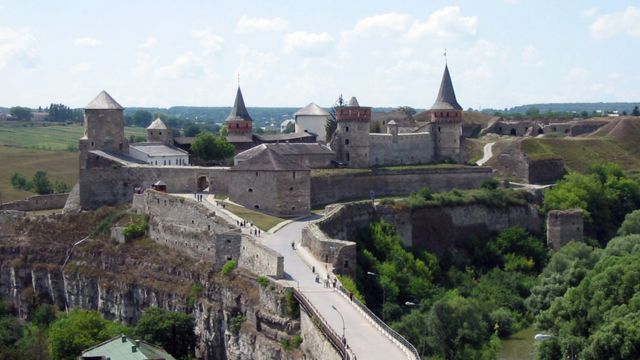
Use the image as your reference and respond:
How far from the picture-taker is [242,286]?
50938 millimetres

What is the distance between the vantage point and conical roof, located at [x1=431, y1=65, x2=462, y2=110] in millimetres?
79688

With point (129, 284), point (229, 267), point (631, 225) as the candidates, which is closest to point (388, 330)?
point (229, 267)

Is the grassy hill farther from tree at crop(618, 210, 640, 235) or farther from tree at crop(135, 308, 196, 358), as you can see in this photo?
tree at crop(135, 308, 196, 358)

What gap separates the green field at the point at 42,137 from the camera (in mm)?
156250

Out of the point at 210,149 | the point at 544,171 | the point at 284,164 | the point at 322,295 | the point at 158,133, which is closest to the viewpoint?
the point at 322,295

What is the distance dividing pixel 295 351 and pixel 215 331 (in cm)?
957

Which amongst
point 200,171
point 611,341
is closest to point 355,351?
point 611,341

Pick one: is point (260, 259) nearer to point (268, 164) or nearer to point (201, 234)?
point (201, 234)

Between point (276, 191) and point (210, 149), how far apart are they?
1652 centimetres

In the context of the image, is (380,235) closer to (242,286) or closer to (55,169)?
(242,286)

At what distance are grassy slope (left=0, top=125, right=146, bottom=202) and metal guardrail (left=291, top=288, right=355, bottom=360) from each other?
52884 mm

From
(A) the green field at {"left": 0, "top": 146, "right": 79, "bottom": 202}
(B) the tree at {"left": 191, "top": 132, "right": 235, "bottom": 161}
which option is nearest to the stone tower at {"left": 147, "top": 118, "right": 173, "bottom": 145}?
(B) the tree at {"left": 191, "top": 132, "right": 235, "bottom": 161}

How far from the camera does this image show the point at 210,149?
251 feet

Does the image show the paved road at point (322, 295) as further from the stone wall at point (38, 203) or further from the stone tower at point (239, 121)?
the stone wall at point (38, 203)
